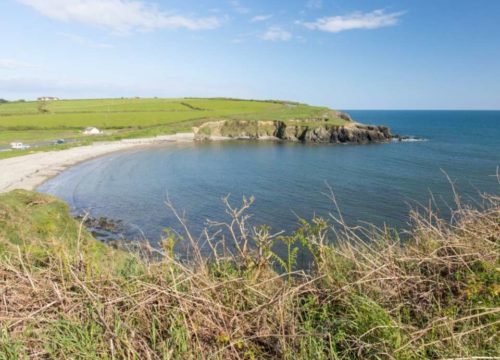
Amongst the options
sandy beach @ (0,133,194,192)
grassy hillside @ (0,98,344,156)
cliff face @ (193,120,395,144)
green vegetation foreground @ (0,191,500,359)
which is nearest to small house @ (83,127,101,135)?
grassy hillside @ (0,98,344,156)

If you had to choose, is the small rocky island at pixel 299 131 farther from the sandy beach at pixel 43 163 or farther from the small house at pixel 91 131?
the small house at pixel 91 131

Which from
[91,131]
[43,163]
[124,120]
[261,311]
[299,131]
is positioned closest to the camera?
[261,311]

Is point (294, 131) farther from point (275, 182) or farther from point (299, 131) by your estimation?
point (275, 182)

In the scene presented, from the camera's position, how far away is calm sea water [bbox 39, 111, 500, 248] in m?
31.6

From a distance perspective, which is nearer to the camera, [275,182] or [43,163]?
[275,182]

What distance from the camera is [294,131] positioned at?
95438 mm

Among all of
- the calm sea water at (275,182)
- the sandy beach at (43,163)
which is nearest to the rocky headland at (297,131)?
the calm sea water at (275,182)

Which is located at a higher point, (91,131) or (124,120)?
(124,120)

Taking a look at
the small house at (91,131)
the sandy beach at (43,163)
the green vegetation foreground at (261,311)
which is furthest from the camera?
the small house at (91,131)

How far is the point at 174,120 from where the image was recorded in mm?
110312

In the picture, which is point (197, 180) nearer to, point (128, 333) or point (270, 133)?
point (128, 333)

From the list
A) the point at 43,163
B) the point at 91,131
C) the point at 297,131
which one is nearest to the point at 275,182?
the point at 43,163

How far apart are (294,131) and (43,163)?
60144mm

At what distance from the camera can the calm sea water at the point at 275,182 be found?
31.6 metres
